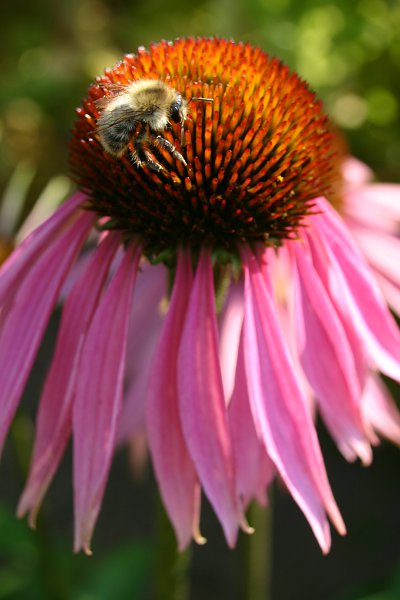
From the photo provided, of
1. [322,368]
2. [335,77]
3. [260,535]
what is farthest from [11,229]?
[335,77]

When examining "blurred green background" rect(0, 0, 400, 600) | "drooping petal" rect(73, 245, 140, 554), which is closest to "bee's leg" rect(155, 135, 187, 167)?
"drooping petal" rect(73, 245, 140, 554)

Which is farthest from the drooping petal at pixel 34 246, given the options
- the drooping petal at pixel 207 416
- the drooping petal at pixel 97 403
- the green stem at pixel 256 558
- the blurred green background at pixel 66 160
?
the green stem at pixel 256 558

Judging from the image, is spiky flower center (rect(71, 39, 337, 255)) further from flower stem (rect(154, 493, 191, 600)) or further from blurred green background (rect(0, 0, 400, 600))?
blurred green background (rect(0, 0, 400, 600))

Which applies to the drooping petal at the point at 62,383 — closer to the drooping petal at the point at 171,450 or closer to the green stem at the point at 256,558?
the drooping petal at the point at 171,450

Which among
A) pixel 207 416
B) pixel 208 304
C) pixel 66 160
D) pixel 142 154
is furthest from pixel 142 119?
pixel 66 160

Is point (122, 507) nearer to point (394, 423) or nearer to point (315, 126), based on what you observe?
point (394, 423)

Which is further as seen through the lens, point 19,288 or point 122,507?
point 122,507

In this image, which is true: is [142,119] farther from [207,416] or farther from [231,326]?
[231,326]
